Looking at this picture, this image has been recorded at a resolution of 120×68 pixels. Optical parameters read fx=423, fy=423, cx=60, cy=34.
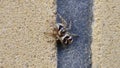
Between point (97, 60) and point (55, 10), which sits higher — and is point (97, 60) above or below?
below

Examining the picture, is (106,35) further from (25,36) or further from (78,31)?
(25,36)

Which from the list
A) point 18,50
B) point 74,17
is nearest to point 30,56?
point 18,50

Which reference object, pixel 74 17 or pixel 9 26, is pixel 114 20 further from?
pixel 9 26

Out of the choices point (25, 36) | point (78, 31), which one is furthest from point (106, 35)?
point (25, 36)
